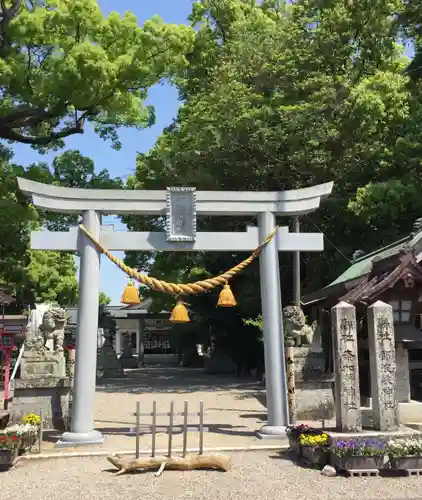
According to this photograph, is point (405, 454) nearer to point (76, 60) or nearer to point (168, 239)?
point (168, 239)

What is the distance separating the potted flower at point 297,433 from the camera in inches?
356

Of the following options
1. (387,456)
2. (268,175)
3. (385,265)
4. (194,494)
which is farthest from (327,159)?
(194,494)

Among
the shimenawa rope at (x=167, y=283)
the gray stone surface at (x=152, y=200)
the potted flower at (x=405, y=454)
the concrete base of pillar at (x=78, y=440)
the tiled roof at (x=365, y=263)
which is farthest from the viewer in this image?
the tiled roof at (x=365, y=263)

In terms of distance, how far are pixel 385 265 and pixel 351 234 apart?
385 inches

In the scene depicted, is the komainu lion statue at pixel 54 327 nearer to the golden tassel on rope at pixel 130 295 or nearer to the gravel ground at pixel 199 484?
the golden tassel on rope at pixel 130 295

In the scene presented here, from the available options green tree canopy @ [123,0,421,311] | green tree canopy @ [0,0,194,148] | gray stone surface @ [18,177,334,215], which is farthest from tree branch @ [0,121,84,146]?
gray stone surface @ [18,177,334,215]

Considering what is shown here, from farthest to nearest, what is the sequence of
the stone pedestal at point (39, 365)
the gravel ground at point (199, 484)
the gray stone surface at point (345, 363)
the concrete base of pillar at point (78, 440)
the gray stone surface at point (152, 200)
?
the stone pedestal at point (39, 365) < the gray stone surface at point (152, 200) < the concrete base of pillar at point (78, 440) < the gray stone surface at point (345, 363) < the gravel ground at point (199, 484)

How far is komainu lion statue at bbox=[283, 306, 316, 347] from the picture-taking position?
13.6m

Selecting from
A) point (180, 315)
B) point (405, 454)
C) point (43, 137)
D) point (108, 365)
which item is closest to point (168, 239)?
point (180, 315)

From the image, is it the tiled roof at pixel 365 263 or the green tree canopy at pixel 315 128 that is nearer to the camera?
the tiled roof at pixel 365 263

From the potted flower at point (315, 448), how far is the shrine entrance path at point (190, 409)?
162cm

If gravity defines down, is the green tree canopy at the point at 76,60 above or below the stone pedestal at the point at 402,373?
above

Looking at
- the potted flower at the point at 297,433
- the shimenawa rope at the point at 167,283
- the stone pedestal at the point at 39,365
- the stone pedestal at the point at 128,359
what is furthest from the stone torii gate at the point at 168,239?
the stone pedestal at the point at 128,359

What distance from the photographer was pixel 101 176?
22.5 meters
